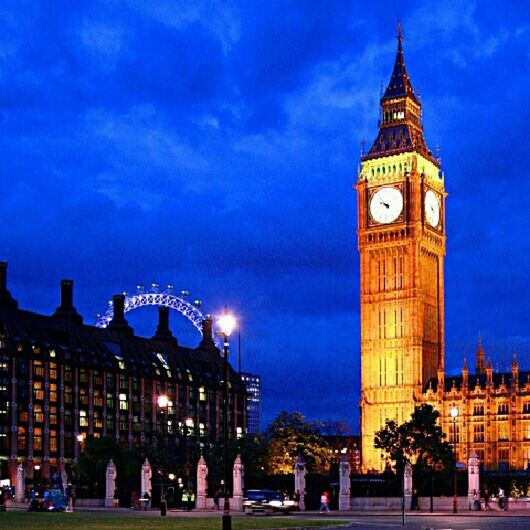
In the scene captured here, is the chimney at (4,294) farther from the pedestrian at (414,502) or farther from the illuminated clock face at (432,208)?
the pedestrian at (414,502)

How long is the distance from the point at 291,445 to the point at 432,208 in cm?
6891

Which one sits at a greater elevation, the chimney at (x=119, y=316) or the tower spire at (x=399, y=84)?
the tower spire at (x=399, y=84)

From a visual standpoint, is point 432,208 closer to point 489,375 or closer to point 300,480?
point 489,375

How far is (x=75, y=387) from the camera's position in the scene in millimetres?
166625

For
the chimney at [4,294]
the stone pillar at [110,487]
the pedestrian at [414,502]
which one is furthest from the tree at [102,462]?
the chimney at [4,294]

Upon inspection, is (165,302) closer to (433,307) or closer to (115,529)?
(433,307)

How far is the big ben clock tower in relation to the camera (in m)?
166

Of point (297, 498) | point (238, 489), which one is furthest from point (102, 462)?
point (297, 498)

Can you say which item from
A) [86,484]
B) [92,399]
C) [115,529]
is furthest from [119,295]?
[115,529]

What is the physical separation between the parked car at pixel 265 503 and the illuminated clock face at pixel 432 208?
104 m

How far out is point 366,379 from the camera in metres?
168

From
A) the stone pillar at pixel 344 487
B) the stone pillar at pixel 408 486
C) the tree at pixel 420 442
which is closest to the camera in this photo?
the stone pillar at pixel 408 486

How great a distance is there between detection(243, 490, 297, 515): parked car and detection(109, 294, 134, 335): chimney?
4669 inches

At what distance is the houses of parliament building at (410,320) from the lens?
159500 millimetres
